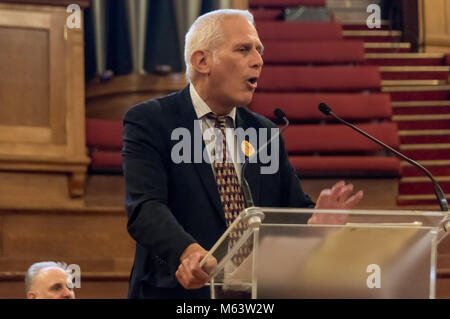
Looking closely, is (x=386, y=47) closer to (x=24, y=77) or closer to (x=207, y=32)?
(x=24, y=77)

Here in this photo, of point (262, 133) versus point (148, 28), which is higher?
point (148, 28)

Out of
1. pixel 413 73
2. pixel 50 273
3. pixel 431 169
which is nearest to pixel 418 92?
pixel 413 73

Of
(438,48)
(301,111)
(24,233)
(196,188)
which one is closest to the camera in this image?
(196,188)

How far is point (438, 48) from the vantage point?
530 cm

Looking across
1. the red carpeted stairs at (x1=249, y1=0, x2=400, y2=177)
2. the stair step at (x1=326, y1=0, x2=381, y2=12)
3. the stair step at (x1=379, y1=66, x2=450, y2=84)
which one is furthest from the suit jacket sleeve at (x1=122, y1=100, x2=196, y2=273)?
the stair step at (x1=326, y1=0, x2=381, y2=12)

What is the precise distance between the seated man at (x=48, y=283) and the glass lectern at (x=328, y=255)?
84cm

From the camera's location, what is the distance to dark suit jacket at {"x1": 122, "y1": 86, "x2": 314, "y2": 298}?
1.46m

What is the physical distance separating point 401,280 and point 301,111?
104 inches

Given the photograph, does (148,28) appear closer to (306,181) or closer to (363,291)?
(306,181)

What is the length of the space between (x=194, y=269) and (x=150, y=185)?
0.24 m

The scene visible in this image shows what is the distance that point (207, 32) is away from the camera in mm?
1689

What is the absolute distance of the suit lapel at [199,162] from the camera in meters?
1.55

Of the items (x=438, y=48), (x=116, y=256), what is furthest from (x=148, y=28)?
(x=438, y=48)

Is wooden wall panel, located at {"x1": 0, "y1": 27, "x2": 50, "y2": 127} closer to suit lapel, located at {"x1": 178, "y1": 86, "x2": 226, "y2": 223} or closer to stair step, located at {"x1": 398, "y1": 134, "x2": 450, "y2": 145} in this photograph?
suit lapel, located at {"x1": 178, "y1": 86, "x2": 226, "y2": 223}
